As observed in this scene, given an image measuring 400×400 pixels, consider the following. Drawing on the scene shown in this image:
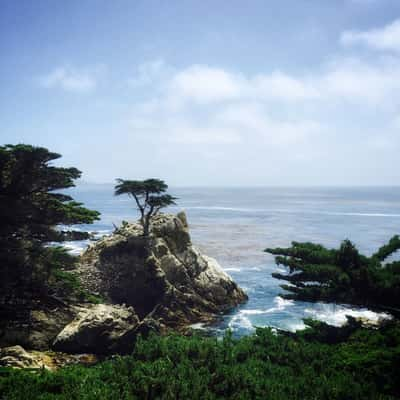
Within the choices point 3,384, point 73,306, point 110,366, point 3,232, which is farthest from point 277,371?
point 3,232

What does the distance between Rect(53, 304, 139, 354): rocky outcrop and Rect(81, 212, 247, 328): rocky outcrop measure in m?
4.16

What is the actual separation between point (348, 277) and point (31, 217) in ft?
48.1

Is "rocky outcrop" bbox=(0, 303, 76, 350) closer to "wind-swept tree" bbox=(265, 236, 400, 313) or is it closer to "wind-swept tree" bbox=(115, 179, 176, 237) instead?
"wind-swept tree" bbox=(115, 179, 176, 237)

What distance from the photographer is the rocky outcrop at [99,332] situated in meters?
15.7

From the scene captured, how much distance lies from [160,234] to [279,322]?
11.5 m

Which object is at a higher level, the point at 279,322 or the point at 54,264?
the point at 54,264

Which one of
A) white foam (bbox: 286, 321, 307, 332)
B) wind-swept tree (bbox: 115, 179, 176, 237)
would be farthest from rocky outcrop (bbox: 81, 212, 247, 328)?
white foam (bbox: 286, 321, 307, 332)

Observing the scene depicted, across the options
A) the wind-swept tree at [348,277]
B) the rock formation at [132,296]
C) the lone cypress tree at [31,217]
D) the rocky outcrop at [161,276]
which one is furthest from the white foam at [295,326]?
the lone cypress tree at [31,217]

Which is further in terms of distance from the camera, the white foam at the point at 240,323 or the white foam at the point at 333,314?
the white foam at the point at 333,314

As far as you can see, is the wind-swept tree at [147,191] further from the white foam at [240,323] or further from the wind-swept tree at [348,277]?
the wind-swept tree at [348,277]

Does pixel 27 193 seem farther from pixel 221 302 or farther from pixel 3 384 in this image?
pixel 221 302

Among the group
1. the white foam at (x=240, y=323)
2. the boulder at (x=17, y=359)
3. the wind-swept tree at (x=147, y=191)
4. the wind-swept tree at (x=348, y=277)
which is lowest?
the white foam at (x=240, y=323)

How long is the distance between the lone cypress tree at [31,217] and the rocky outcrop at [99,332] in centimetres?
249

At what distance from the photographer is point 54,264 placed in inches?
626
